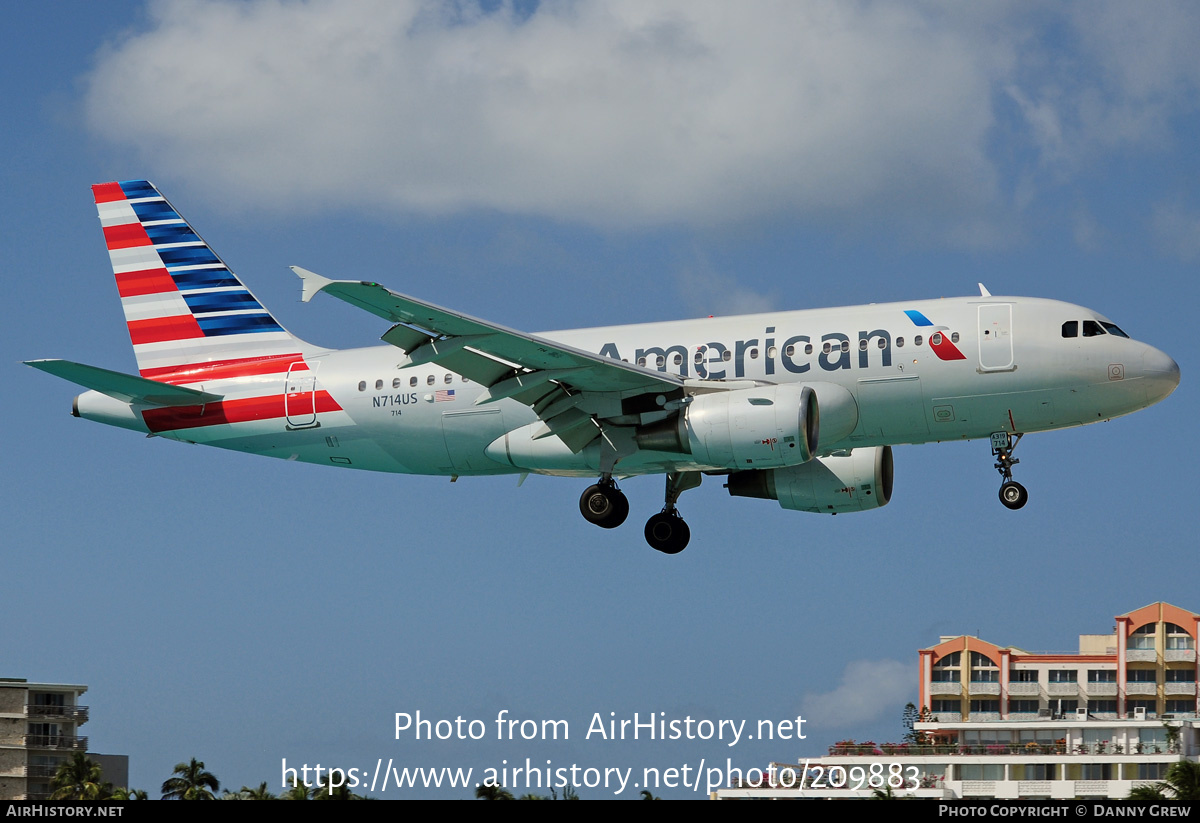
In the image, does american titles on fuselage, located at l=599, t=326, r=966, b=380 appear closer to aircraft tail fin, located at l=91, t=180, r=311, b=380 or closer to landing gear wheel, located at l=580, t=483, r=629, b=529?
landing gear wheel, located at l=580, t=483, r=629, b=529

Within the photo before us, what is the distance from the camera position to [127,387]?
Result: 1383 inches

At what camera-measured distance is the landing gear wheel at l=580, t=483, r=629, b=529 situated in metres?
34.1

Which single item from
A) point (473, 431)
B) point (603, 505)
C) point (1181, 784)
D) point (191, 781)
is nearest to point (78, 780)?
point (191, 781)

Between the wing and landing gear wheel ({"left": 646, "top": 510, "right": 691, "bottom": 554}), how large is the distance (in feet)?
11.0

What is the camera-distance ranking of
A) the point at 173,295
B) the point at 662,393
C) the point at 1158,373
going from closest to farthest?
the point at 1158,373 → the point at 662,393 → the point at 173,295

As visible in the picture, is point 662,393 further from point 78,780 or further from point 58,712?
point 58,712

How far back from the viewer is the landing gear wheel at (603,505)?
1341 inches

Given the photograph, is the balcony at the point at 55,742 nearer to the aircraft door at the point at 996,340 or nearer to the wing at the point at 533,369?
the wing at the point at 533,369

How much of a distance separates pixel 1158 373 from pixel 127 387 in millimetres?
23658

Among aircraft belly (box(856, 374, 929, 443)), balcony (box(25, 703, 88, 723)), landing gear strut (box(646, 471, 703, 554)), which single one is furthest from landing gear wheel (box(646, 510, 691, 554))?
balcony (box(25, 703, 88, 723))

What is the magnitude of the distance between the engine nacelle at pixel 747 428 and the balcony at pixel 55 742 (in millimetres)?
55045

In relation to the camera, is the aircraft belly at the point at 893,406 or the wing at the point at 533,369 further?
the aircraft belly at the point at 893,406

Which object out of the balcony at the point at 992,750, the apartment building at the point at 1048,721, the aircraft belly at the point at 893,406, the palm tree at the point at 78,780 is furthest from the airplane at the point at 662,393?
the palm tree at the point at 78,780
